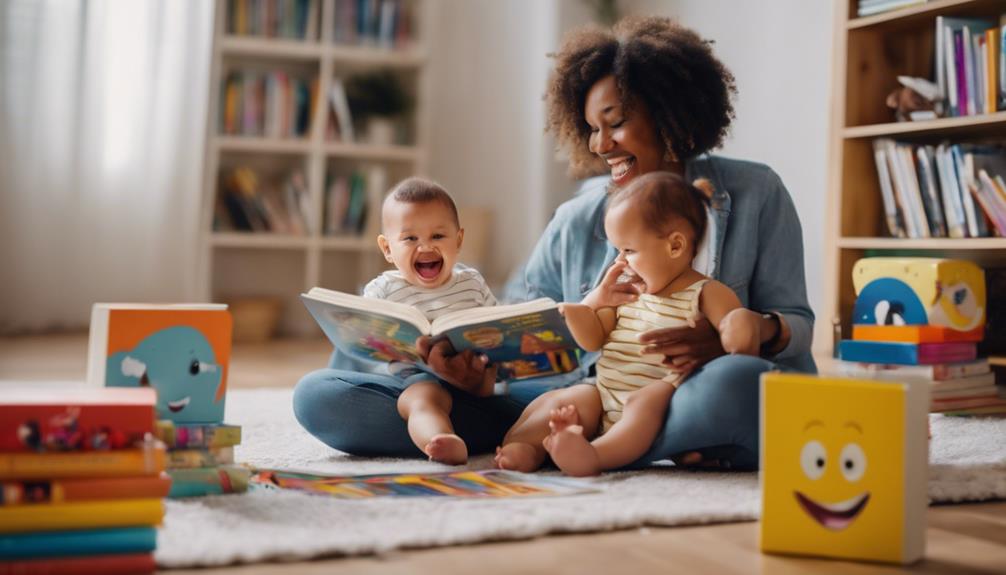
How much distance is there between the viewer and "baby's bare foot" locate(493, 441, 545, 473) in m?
1.49

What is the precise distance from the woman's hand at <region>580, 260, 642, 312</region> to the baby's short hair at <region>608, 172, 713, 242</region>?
0.10 m

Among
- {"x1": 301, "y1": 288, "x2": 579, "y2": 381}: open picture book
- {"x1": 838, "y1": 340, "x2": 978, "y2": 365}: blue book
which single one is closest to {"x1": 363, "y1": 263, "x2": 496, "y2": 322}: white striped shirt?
{"x1": 301, "y1": 288, "x2": 579, "y2": 381}: open picture book

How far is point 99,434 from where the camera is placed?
106cm

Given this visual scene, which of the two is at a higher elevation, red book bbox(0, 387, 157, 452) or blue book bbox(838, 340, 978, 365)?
blue book bbox(838, 340, 978, 365)

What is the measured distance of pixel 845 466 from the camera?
1093 millimetres

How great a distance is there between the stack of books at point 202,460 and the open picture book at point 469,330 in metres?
0.25

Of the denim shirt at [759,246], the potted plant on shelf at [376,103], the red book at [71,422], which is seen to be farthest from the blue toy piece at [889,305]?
the potted plant on shelf at [376,103]

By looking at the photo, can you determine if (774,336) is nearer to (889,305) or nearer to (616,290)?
(616,290)

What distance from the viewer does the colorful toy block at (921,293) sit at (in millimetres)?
2500

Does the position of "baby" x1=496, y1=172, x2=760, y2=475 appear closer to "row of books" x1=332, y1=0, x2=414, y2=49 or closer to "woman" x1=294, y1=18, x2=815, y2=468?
"woman" x1=294, y1=18, x2=815, y2=468

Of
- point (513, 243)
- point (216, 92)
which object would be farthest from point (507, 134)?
point (216, 92)

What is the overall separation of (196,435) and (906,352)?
5.39 ft

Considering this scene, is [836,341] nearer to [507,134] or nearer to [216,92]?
[507,134]

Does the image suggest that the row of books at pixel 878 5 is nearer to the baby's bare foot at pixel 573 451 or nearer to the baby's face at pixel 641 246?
the baby's face at pixel 641 246
